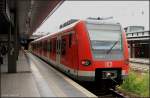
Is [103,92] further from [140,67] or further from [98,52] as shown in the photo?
[140,67]

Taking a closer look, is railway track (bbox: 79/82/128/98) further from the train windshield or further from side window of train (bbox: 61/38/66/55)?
side window of train (bbox: 61/38/66/55)

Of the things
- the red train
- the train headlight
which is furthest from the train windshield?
the train headlight

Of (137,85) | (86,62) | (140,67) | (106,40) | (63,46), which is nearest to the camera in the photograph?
(86,62)

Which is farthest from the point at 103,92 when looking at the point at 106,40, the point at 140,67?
the point at 140,67

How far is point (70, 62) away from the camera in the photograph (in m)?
14.5

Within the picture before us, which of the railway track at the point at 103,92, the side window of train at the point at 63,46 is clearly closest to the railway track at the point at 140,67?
the side window of train at the point at 63,46

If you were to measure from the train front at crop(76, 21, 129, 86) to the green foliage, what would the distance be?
79 centimetres

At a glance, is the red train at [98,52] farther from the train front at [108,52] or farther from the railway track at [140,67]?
the railway track at [140,67]

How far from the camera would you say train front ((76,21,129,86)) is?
13102mm

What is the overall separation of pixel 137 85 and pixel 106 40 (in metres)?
2.15

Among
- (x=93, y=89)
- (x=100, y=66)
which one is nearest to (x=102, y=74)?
(x=100, y=66)

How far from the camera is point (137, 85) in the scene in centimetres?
1420

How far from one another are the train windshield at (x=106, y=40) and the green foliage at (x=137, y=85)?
1365 mm

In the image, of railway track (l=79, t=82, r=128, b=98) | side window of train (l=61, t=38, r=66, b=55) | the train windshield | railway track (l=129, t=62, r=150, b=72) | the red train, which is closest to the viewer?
railway track (l=79, t=82, r=128, b=98)
